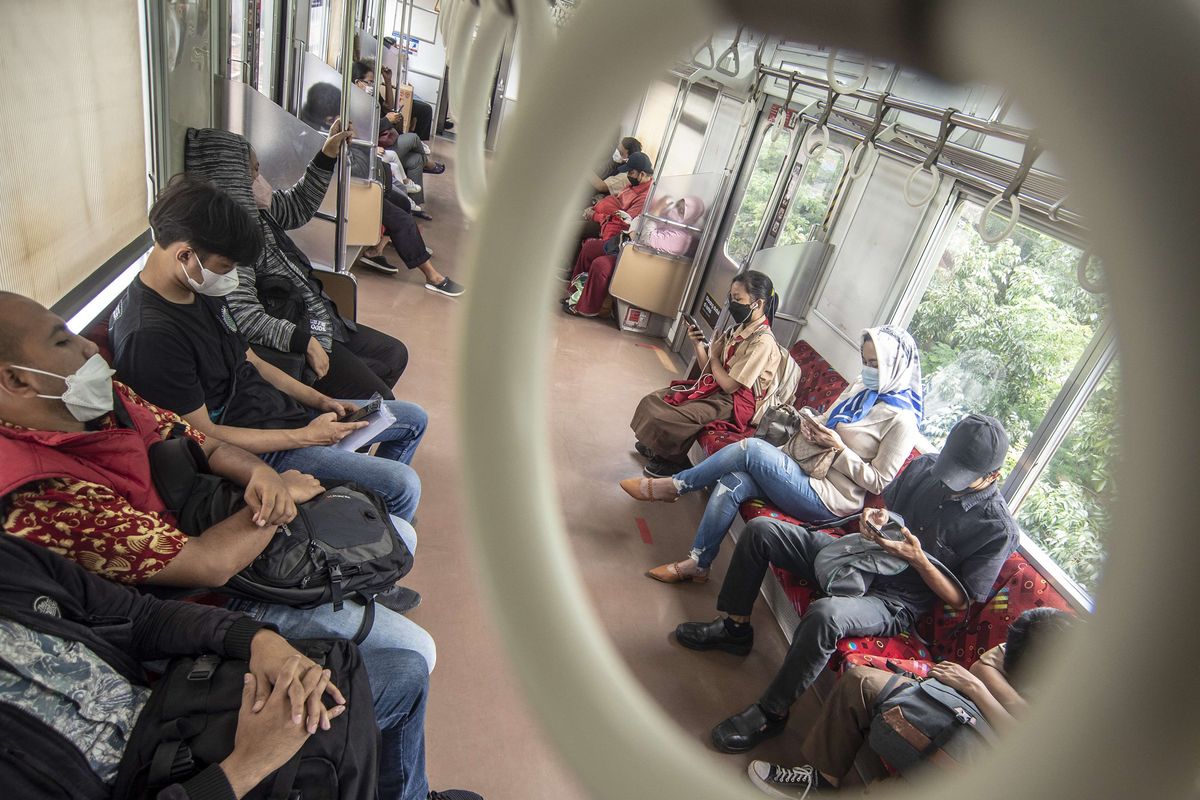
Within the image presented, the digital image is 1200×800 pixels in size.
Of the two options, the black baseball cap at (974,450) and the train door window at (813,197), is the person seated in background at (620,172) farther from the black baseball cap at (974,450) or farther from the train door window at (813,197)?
the black baseball cap at (974,450)

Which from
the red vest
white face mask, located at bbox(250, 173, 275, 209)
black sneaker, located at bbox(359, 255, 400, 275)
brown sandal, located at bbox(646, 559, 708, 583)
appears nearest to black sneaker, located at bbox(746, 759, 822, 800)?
brown sandal, located at bbox(646, 559, 708, 583)

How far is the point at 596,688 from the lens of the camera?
0.70 ft

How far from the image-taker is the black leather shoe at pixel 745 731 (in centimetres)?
242

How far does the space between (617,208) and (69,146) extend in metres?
5.35

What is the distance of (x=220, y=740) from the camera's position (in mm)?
1302

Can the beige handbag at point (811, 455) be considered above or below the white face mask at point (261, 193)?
below

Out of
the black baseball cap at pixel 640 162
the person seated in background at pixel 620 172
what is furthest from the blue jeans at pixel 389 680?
the black baseball cap at pixel 640 162

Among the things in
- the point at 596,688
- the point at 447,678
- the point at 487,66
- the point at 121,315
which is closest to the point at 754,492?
the point at 447,678

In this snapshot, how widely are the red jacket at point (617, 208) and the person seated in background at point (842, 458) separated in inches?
152

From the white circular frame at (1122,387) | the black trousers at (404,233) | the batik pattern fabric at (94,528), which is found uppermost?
the white circular frame at (1122,387)

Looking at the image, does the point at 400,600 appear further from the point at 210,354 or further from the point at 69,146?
the point at 69,146

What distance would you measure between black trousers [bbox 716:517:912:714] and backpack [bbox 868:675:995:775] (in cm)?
34

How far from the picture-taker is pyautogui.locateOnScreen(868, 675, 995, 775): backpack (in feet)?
6.14

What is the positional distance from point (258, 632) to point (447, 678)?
3.35 feet
